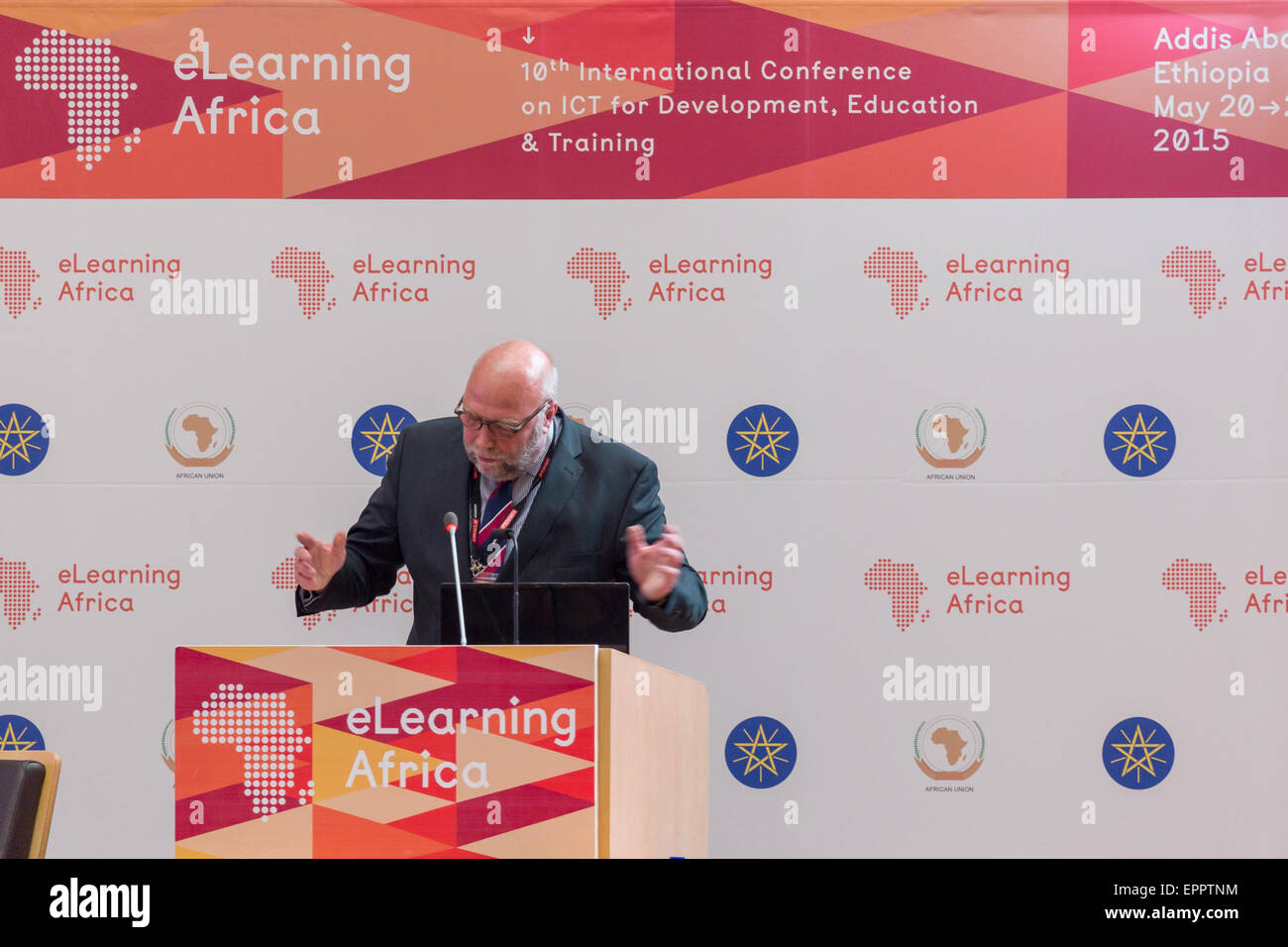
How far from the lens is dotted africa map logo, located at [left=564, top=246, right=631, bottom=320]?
4.46m

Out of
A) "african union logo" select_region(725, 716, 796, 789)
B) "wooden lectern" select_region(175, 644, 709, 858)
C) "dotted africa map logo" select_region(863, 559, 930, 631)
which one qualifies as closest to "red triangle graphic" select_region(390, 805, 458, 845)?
"wooden lectern" select_region(175, 644, 709, 858)

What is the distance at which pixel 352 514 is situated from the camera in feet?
14.6

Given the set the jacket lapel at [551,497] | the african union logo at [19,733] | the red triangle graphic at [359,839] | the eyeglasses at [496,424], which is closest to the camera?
the red triangle graphic at [359,839]

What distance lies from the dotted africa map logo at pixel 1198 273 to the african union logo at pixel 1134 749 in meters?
1.43

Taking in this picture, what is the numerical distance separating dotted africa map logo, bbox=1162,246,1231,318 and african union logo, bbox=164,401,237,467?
3.29m

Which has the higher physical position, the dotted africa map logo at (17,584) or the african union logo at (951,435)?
the african union logo at (951,435)

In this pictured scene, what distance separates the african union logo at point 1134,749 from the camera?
4391 millimetres

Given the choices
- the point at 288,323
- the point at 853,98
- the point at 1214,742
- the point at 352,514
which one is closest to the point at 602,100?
the point at 853,98

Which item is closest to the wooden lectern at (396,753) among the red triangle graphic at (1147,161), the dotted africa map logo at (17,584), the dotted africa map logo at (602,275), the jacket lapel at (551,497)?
the jacket lapel at (551,497)

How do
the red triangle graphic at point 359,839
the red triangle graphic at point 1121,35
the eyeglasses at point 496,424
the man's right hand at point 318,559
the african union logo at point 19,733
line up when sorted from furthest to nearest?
the red triangle graphic at point 1121,35 < the african union logo at point 19,733 < the eyeglasses at point 496,424 < the man's right hand at point 318,559 < the red triangle graphic at point 359,839

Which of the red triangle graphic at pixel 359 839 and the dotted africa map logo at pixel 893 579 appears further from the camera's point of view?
the dotted africa map logo at pixel 893 579

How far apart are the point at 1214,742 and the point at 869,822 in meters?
1.21

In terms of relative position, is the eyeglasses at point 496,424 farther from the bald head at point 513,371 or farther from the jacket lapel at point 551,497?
the jacket lapel at point 551,497

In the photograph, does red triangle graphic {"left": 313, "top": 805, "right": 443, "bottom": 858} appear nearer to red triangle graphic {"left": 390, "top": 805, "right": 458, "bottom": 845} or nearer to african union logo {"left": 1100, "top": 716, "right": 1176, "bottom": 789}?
red triangle graphic {"left": 390, "top": 805, "right": 458, "bottom": 845}
